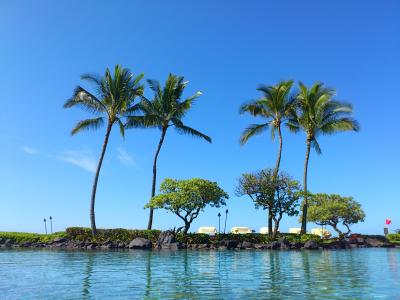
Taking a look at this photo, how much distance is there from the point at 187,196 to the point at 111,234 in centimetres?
857

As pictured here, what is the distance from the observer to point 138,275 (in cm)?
1537

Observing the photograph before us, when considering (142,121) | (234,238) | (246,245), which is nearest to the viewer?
(246,245)

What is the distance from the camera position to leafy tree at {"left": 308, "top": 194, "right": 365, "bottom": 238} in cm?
5778

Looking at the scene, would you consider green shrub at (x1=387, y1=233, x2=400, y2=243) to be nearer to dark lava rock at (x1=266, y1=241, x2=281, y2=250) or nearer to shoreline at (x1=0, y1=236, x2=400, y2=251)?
shoreline at (x1=0, y1=236, x2=400, y2=251)

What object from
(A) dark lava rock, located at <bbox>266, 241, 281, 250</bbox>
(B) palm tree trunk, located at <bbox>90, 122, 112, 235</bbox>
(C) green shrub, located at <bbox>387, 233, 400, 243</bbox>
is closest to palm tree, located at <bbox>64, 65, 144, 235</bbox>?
(B) palm tree trunk, located at <bbox>90, 122, 112, 235</bbox>

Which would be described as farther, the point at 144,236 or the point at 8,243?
the point at 8,243

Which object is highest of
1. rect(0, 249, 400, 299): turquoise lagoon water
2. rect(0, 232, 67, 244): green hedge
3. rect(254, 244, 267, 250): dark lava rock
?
rect(0, 232, 67, 244): green hedge

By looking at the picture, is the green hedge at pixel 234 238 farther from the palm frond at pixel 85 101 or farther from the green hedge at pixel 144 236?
the palm frond at pixel 85 101

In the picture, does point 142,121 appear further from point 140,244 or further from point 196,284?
point 196,284

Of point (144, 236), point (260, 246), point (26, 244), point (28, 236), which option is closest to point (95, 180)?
point (144, 236)

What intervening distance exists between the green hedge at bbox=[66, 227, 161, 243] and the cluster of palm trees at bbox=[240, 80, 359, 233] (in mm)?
12286

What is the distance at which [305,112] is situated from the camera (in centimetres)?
4388

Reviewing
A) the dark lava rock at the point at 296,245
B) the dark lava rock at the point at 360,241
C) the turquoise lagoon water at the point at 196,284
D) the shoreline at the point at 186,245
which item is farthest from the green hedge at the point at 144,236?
the turquoise lagoon water at the point at 196,284

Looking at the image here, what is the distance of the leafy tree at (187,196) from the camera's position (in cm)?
3928
